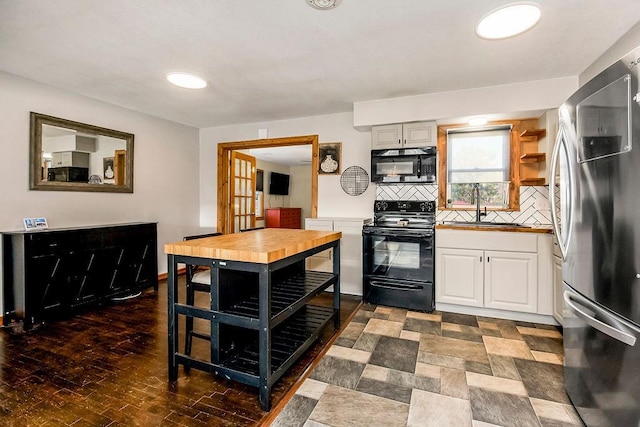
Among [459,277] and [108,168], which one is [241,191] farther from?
[459,277]

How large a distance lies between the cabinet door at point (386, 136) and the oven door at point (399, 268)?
1009 mm

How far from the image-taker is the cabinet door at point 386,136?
360cm

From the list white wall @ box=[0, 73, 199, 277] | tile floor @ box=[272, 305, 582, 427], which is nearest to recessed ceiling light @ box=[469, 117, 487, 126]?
tile floor @ box=[272, 305, 582, 427]

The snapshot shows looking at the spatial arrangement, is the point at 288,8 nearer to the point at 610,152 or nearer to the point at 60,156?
the point at 610,152

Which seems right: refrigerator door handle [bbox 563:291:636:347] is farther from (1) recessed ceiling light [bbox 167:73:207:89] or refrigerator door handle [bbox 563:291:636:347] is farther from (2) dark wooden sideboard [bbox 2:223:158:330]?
(2) dark wooden sideboard [bbox 2:223:158:330]

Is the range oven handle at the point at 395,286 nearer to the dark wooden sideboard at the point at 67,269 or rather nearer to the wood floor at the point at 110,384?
the wood floor at the point at 110,384

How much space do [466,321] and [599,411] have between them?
62.7 inches

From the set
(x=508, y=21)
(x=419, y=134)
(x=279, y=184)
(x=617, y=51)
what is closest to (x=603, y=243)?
(x=508, y=21)

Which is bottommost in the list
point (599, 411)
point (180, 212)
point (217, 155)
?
point (599, 411)

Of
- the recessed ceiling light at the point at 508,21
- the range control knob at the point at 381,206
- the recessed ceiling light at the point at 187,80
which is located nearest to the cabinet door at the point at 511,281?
the range control knob at the point at 381,206

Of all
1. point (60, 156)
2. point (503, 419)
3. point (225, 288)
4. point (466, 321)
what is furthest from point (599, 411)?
point (60, 156)

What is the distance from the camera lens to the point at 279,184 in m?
9.28

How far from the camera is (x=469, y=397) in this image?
1.85m

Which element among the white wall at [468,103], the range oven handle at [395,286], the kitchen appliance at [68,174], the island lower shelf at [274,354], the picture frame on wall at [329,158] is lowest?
the island lower shelf at [274,354]
